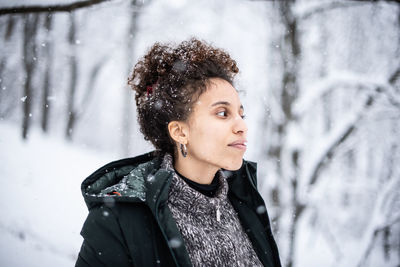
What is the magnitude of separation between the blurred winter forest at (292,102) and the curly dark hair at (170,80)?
1.09 metres

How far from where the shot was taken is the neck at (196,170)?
4.66 feet

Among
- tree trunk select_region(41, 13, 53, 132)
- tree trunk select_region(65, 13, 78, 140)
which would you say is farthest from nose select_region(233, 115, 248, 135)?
tree trunk select_region(65, 13, 78, 140)

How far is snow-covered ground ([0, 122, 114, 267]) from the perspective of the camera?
10.3 ft

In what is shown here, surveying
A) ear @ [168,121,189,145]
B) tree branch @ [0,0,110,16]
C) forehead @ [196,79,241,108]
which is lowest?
ear @ [168,121,189,145]

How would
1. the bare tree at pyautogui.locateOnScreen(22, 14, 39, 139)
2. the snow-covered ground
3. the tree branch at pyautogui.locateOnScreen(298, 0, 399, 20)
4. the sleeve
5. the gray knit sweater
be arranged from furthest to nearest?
1. the snow-covered ground
2. the tree branch at pyautogui.locateOnScreen(298, 0, 399, 20)
3. the bare tree at pyautogui.locateOnScreen(22, 14, 39, 139)
4. the gray knit sweater
5. the sleeve

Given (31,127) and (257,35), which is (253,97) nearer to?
(257,35)

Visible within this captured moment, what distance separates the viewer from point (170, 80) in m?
1.43

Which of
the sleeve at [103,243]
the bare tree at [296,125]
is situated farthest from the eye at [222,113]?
the bare tree at [296,125]

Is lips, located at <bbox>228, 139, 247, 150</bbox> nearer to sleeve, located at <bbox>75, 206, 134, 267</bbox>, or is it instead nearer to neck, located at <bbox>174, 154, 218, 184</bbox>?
neck, located at <bbox>174, 154, 218, 184</bbox>

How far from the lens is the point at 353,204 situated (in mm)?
3254

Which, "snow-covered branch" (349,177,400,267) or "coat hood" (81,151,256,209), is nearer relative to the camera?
"coat hood" (81,151,256,209)

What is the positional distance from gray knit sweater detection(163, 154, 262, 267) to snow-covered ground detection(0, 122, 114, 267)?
273 centimetres

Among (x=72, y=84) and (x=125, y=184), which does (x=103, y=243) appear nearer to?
(x=125, y=184)

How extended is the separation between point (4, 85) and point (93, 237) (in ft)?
11.4
